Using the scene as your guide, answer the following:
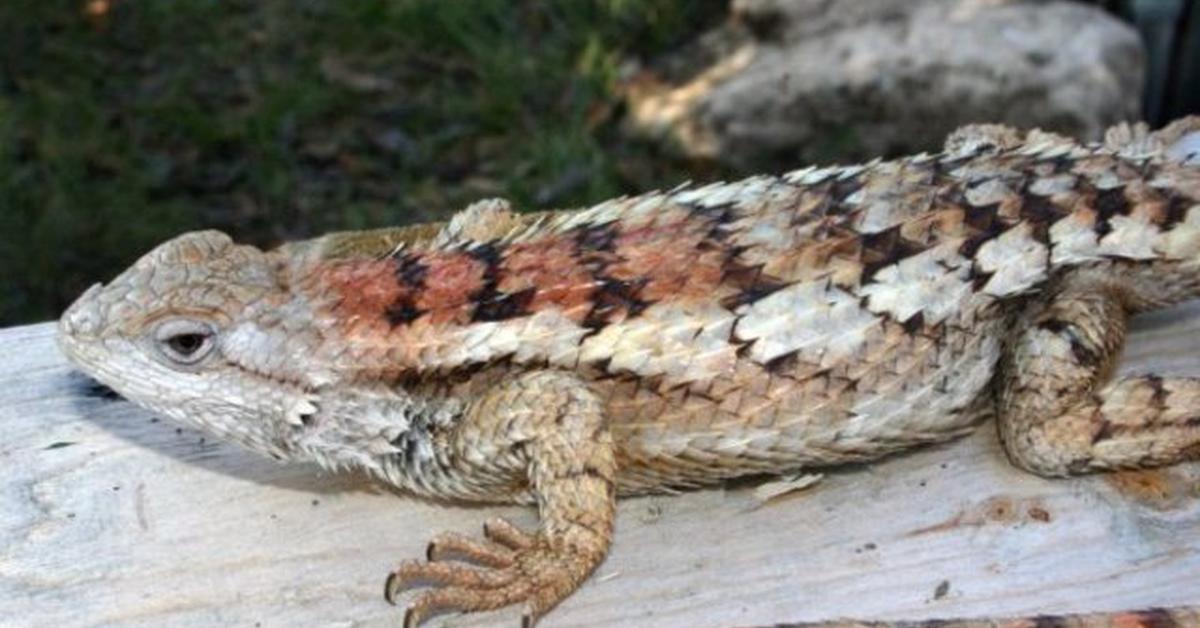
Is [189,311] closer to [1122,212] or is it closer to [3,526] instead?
[3,526]

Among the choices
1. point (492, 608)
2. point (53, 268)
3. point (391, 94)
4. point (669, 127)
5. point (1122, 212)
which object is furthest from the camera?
point (391, 94)

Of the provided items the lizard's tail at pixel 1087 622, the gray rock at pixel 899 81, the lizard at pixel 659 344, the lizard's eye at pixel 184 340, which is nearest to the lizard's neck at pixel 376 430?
the lizard at pixel 659 344

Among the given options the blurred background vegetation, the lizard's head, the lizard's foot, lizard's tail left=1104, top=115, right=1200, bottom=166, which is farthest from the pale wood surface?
the blurred background vegetation

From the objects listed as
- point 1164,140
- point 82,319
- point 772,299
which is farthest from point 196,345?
point 1164,140

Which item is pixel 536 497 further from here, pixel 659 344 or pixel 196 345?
pixel 196 345

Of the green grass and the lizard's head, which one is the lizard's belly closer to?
the lizard's head

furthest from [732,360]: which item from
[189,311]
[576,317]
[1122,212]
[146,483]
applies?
[146,483]
